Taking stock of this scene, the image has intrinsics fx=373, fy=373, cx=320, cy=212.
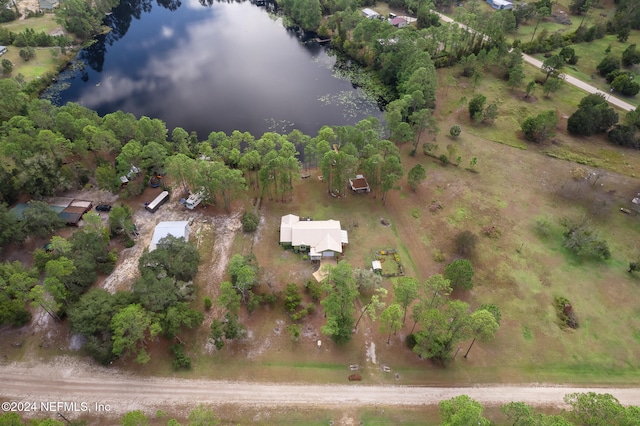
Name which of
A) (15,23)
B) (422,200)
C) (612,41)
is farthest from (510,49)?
(15,23)

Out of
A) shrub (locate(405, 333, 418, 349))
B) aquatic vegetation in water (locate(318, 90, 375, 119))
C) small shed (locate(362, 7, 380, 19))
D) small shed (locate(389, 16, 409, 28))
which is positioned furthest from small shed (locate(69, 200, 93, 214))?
small shed (locate(362, 7, 380, 19))

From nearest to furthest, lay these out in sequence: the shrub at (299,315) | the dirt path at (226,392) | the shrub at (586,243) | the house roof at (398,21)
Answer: the dirt path at (226,392) < the shrub at (299,315) < the shrub at (586,243) < the house roof at (398,21)

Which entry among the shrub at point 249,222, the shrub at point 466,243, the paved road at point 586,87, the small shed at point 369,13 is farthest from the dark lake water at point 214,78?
the paved road at point 586,87

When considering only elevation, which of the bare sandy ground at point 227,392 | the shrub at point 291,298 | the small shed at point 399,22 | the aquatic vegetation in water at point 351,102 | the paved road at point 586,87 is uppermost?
the small shed at point 399,22

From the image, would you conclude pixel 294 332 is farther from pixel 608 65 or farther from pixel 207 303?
pixel 608 65

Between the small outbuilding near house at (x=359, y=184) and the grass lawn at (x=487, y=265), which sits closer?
the grass lawn at (x=487, y=265)

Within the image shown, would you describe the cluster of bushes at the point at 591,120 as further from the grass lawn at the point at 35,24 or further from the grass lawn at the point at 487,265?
the grass lawn at the point at 35,24
